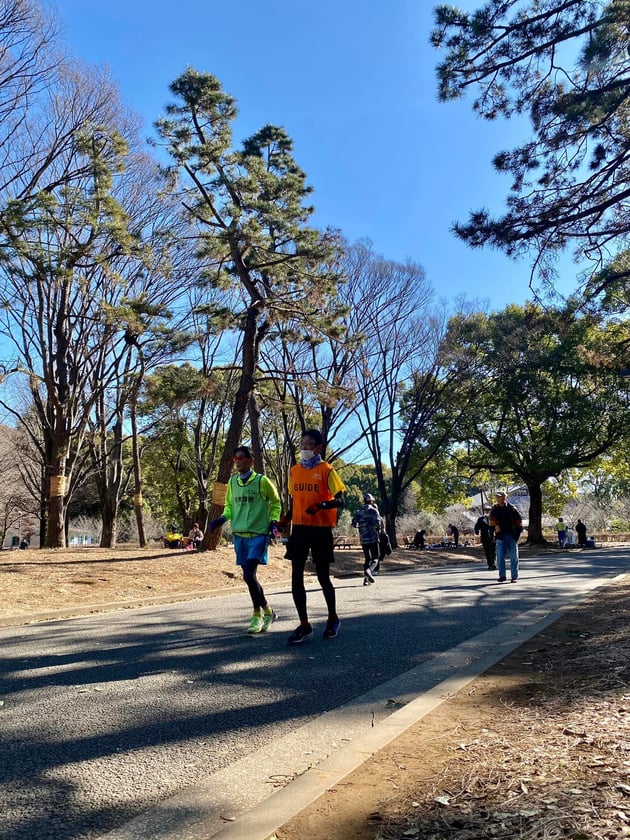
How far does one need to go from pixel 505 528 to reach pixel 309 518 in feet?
26.4

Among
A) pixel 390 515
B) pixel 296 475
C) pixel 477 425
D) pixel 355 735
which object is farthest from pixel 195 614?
pixel 477 425

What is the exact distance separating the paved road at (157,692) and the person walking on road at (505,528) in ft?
13.5

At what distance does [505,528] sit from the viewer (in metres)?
13.3

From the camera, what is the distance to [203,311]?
17078 millimetres

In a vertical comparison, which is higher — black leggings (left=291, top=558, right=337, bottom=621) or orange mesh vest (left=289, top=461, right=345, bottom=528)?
orange mesh vest (left=289, top=461, right=345, bottom=528)

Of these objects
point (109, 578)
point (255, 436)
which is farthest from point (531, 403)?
point (109, 578)

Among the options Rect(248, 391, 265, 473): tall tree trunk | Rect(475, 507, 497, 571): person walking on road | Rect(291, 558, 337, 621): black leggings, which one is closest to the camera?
Rect(291, 558, 337, 621): black leggings

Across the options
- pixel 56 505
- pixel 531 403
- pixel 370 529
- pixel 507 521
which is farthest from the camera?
pixel 531 403

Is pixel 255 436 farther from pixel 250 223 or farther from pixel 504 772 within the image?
pixel 504 772

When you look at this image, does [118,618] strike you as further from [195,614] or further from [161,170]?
[161,170]

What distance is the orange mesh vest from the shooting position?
6410mm

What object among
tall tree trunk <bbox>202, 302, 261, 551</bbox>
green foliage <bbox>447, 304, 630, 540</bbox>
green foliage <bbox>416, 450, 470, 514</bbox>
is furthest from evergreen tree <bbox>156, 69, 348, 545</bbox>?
green foliage <bbox>416, 450, 470, 514</bbox>

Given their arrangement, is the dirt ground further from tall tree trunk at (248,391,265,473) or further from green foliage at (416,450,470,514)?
green foliage at (416,450,470,514)

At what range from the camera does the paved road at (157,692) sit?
309 cm
